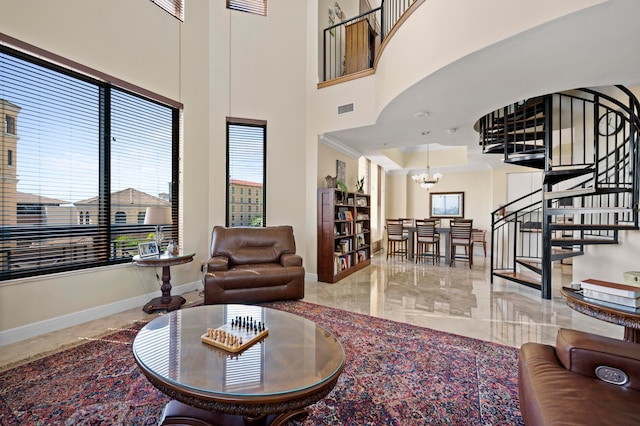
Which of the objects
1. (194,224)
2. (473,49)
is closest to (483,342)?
(473,49)

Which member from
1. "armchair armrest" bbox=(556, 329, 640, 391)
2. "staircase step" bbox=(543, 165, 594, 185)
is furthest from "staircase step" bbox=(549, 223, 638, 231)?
"armchair armrest" bbox=(556, 329, 640, 391)

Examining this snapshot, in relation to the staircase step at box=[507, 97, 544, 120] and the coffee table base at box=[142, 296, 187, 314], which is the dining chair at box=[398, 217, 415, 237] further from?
the coffee table base at box=[142, 296, 187, 314]

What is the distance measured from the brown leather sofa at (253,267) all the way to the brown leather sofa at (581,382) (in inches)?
106

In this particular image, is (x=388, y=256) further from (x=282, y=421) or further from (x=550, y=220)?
(x=282, y=421)

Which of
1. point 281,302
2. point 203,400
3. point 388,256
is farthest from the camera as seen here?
point 388,256

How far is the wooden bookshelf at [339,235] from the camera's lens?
4738mm

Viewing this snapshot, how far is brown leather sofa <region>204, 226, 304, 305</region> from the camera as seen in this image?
345 cm

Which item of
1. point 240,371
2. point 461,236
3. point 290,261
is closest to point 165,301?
point 290,261

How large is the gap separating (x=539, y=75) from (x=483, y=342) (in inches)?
108

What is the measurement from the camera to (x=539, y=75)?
283cm

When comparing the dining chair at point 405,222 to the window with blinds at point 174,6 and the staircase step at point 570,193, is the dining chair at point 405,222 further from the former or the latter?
the window with blinds at point 174,6

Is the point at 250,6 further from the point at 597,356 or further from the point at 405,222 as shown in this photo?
the point at 405,222

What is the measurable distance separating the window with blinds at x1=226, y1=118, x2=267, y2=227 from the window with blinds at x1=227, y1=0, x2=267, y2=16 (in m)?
1.90

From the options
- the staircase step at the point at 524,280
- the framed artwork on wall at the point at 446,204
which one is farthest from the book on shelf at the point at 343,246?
the framed artwork on wall at the point at 446,204
